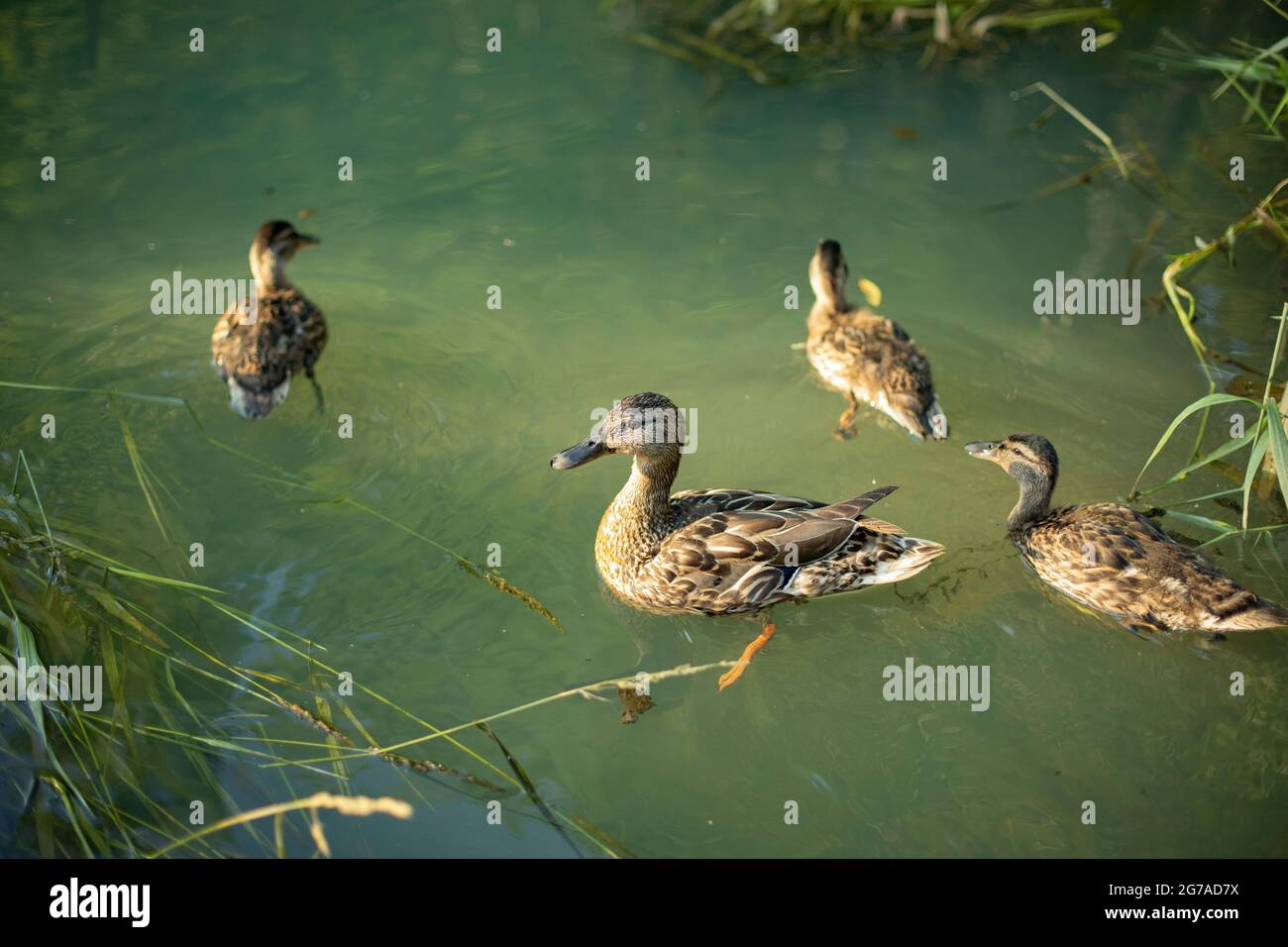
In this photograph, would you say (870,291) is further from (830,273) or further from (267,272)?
(267,272)

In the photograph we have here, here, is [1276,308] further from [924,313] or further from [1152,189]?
[924,313]

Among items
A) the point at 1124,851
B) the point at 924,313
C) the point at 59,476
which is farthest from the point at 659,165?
the point at 1124,851

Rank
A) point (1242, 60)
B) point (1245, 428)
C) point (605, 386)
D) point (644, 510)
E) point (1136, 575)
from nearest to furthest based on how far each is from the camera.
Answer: point (1136, 575) < point (644, 510) < point (1245, 428) < point (605, 386) < point (1242, 60)

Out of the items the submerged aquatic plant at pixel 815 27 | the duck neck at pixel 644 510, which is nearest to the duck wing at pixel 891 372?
the duck neck at pixel 644 510

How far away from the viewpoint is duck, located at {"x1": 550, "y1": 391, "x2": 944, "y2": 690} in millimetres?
5188

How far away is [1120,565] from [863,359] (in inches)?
69.0

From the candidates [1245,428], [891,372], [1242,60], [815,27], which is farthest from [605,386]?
[1242,60]

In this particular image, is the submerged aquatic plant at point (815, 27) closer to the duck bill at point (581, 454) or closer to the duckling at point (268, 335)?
the duckling at point (268, 335)

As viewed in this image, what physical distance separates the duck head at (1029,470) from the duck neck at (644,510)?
5.41 feet

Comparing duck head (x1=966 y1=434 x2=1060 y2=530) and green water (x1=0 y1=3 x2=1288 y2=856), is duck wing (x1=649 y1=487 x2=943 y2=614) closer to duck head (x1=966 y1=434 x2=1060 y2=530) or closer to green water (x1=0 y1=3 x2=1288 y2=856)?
green water (x1=0 y1=3 x2=1288 y2=856)

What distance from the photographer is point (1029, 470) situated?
5.53m

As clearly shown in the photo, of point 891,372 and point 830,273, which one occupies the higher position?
point 830,273

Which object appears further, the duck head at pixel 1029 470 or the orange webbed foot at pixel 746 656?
the duck head at pixel 1029 470

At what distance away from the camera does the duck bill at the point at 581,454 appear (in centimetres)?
523
